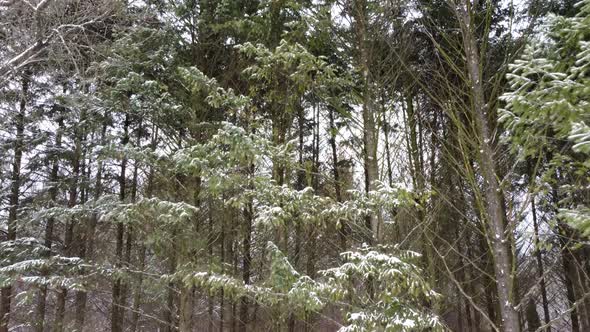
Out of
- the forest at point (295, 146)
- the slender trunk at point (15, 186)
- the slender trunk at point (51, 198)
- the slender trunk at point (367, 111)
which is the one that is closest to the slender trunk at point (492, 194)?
the forest at point (295, 146)

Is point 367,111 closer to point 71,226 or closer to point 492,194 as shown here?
point 492,194

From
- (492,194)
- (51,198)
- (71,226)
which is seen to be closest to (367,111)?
(492,194)

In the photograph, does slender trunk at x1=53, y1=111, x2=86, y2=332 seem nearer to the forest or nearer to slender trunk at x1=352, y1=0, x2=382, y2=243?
the forest

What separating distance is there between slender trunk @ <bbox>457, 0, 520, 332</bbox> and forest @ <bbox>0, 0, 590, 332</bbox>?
0.07 feet

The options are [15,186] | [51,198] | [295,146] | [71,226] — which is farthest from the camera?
[15,186]

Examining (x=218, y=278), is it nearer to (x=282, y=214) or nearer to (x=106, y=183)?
(x=282, y=214)

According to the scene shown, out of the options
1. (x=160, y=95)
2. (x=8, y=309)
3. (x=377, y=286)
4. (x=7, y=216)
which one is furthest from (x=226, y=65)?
(x=8, y=309)

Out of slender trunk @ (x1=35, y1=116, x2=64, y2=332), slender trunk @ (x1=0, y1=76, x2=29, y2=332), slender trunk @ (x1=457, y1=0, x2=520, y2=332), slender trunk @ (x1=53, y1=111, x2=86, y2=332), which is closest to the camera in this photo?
slender trunk @ (x1=457, y1=0, x2=520, y2=332)

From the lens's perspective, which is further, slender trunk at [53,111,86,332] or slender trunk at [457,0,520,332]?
slender trunk at [53,111,86,332]

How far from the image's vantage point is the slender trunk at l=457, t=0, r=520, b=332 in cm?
446

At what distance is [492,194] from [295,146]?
15.0ft

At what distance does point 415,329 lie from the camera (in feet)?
14.3

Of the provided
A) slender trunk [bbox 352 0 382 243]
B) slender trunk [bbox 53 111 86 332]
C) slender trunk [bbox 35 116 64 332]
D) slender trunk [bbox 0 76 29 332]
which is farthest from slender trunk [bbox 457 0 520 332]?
slender trunk [bbox 0 76 29 332]

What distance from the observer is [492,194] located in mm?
4750
